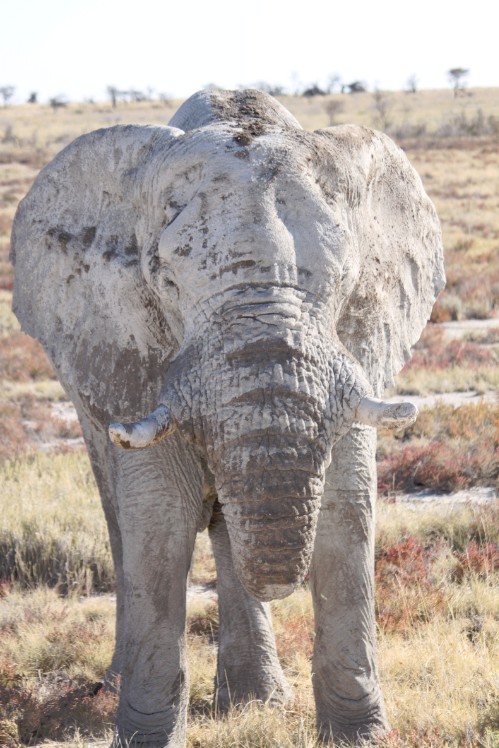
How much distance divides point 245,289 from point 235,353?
0.65 feet

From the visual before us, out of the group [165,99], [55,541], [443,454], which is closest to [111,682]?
[55,541]

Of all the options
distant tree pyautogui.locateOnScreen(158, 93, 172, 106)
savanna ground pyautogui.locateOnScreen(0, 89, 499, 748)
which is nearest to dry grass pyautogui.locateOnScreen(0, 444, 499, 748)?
savanna ground pyautogui.locateOnScreen(0, 89, 499, 748)

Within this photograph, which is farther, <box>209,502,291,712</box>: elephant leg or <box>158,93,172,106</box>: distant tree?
<box>158,93,172,106</box>: distant tree

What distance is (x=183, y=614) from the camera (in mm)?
3941

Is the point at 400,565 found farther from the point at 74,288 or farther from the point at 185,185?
the point at 185,185

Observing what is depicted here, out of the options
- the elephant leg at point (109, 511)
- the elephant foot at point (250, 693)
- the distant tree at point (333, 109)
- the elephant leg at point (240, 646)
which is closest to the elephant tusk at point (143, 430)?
the elephant leg at point (109, 511)

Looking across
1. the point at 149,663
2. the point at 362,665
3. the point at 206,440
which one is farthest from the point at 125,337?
the point at 362,665

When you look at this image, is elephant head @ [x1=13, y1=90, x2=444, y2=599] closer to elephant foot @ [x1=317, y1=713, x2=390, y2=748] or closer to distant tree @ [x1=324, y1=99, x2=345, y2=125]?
elephant foot @ [x1=317, y1=713, x2=390, y2=748]

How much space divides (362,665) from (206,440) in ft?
4.09

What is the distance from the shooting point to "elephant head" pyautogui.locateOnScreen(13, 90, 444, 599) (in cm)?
305

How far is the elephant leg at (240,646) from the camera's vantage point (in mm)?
4762

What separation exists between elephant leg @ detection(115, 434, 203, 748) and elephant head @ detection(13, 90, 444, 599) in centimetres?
22

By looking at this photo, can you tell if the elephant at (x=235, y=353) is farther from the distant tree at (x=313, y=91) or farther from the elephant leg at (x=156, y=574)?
the distant tree at (x=313, y=91)

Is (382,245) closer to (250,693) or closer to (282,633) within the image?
(250,693)
